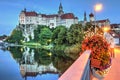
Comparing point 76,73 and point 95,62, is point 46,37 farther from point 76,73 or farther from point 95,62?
point 76,73

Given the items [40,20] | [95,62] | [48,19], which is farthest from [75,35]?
[40,20]

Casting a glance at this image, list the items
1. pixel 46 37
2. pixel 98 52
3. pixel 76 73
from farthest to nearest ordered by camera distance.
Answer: pixel 46 37
pixel 98 52
pixel 76 73

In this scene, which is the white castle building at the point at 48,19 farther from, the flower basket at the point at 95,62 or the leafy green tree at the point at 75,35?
the flower basket at the point at 95,62

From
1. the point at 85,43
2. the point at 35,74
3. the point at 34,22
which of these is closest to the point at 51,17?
the point at 34,22

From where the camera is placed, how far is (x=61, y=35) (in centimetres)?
4259

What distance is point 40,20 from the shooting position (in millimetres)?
100312

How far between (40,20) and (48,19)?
322 centimetres

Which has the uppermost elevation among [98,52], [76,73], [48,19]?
[48,19]

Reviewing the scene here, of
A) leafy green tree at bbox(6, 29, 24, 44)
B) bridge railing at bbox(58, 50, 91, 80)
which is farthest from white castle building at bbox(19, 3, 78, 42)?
bridge railing at bbox(58, 50, 91, 80)

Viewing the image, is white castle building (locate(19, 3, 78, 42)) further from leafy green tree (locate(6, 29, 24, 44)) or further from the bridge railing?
the bridge railing

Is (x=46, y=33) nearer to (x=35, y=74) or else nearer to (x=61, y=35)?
(x=61, y=35)

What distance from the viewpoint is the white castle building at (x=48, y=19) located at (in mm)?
93250

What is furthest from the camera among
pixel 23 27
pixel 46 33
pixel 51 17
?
pixel 51 17

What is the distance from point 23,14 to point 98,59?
9930 cm
